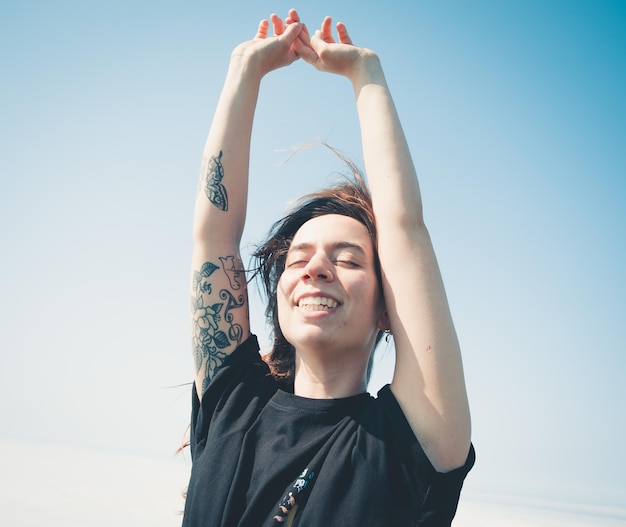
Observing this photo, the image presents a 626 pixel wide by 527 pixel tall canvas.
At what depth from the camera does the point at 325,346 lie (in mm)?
2777

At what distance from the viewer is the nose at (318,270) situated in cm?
280

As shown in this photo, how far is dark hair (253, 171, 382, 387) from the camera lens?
3.25 metres

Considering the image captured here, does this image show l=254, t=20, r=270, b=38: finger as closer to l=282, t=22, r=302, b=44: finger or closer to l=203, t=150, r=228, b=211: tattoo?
l=282, t=22, r=302, b=44: finger

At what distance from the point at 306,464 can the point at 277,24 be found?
8.03 ft

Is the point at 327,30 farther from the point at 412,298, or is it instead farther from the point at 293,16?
the point at 412,298

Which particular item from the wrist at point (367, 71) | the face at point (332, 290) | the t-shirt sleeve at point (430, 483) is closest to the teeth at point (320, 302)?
the face at point (332, 290)

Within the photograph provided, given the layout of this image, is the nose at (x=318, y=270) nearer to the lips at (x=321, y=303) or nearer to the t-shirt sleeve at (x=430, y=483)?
the lips at (x=321, y=303)

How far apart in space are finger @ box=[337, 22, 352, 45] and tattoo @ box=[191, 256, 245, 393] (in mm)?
1417

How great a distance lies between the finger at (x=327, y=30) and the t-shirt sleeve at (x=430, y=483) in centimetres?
218

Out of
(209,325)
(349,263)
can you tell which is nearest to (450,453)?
(349,263)

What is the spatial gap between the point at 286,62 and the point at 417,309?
174 cm

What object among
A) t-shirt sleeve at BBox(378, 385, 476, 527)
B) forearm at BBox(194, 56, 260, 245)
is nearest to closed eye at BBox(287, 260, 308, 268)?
forearm at BBox(194, 56, 260, 245)

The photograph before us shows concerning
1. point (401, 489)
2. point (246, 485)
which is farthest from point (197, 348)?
point (401, 489)

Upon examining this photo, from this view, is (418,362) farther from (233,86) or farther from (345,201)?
(233,86)
